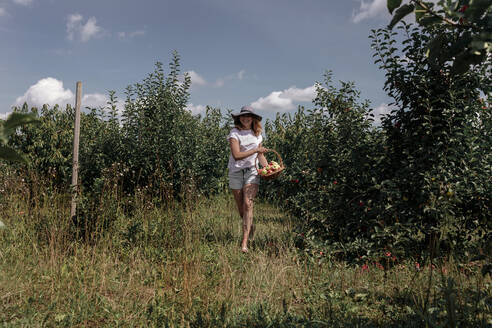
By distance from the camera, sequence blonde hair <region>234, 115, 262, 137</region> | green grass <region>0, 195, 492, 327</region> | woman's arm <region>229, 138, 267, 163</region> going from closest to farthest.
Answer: green grass <region>0, 195, 492, 327</region> → woman's arm <region>229, 138, 267, 163</region> → blonde hair <region>234, 115, 262, 137</region>

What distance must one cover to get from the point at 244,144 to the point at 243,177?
43 cm

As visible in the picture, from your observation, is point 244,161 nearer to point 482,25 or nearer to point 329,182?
point 329,182

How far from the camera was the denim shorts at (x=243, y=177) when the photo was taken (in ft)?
14.8

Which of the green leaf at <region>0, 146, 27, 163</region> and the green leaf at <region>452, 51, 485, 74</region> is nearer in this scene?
the green leaf at <region>0, 146, 27, 163</region>

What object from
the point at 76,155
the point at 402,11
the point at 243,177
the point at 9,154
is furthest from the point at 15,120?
the point at 76,155

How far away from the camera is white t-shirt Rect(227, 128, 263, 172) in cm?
448

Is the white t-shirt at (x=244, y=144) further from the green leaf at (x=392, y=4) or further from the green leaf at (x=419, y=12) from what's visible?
the green leaf at (x=392, y=4)

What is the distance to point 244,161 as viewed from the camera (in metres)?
4.49

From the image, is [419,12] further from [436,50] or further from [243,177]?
[243,177]

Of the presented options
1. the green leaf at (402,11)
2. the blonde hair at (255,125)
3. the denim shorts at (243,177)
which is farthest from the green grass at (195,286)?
the green leaf at (402,11)

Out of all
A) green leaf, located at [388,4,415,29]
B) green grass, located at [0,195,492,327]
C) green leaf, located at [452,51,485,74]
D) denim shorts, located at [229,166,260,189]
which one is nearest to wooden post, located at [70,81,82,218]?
green grass, located at [0,195,492,327]

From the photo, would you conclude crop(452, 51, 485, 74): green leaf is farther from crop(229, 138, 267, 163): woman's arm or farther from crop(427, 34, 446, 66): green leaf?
crop(229, 138, 267, 163): woman's arm

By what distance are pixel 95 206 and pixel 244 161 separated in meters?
2.01

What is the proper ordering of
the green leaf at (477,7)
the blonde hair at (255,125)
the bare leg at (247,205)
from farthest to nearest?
the blonde hair at (255,125) < the bare leg at (247,205) < the green leaf at (477,7)
